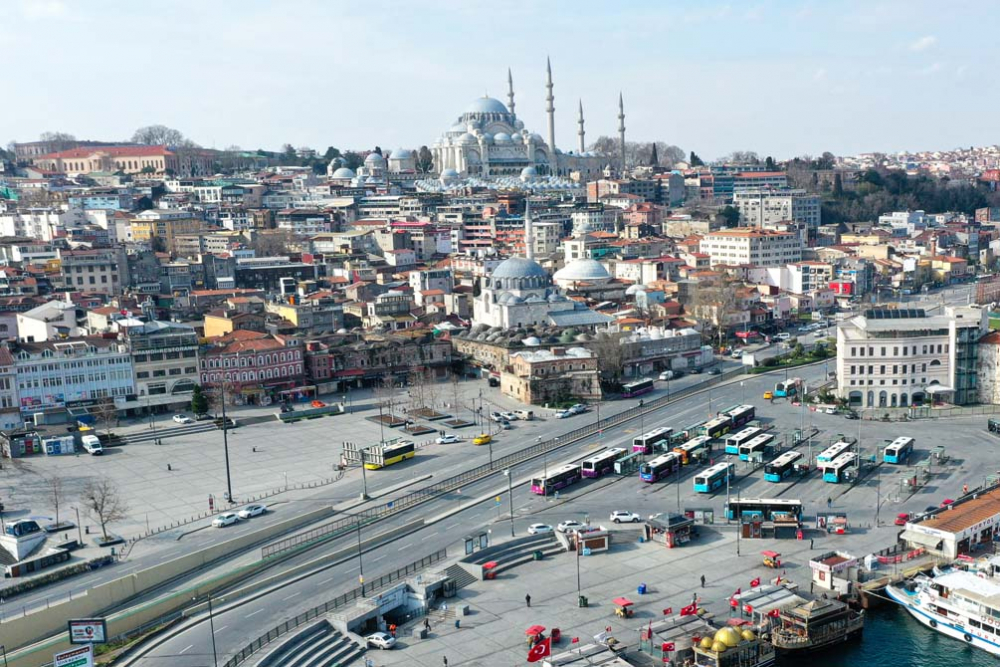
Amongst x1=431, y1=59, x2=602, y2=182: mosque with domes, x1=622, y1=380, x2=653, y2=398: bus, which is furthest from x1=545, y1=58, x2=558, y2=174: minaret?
x1=622, y1=380, x2=653, y2=398: bus

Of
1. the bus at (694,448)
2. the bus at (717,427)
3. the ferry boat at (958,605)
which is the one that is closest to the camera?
the ferry boat at (958,605)

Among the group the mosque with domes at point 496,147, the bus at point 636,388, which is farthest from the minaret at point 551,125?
the bus at point 636,388

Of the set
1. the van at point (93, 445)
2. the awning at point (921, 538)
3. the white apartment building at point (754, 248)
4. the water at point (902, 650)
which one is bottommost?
the water at point (902, 650)

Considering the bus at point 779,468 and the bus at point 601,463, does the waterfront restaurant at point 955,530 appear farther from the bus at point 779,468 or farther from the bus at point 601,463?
the bus at point 601,463

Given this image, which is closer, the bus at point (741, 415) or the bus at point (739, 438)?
the bus at point (739, 438)

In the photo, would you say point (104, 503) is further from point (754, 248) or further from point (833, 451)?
point (754, 248)

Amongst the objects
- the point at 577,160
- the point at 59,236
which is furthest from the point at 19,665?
the point at 577,160

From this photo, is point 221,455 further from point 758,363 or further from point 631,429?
point 758,363
